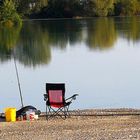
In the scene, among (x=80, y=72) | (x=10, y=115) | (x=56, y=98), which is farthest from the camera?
(x=80, y=72)

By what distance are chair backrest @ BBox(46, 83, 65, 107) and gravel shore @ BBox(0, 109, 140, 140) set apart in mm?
256

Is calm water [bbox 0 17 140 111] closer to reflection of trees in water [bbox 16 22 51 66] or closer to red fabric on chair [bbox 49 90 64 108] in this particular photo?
reflection of trees in water [bbox 16 22 51 66]

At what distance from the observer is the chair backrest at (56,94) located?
930 cm

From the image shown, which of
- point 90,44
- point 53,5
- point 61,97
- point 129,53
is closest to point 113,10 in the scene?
point 53,5

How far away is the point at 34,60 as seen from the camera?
24.4 meters

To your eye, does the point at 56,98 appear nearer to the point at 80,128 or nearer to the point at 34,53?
the point at 80,128

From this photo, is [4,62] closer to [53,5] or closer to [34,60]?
[34,60]

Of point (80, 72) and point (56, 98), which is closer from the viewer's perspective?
point (56, 98)

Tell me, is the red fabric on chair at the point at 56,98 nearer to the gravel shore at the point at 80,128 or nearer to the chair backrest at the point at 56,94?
the chair backrest at the point at 56,94

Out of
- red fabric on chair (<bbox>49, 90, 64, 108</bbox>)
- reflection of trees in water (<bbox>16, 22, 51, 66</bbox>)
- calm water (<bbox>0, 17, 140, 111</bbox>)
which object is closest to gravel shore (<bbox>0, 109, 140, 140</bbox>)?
red fabric on chair (<bbox>49, 90, 64, 108</bbox>)

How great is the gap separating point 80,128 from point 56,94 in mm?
1388

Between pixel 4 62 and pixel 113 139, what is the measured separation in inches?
637

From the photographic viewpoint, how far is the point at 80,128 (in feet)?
26.4

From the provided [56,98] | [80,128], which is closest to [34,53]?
[56,98]
